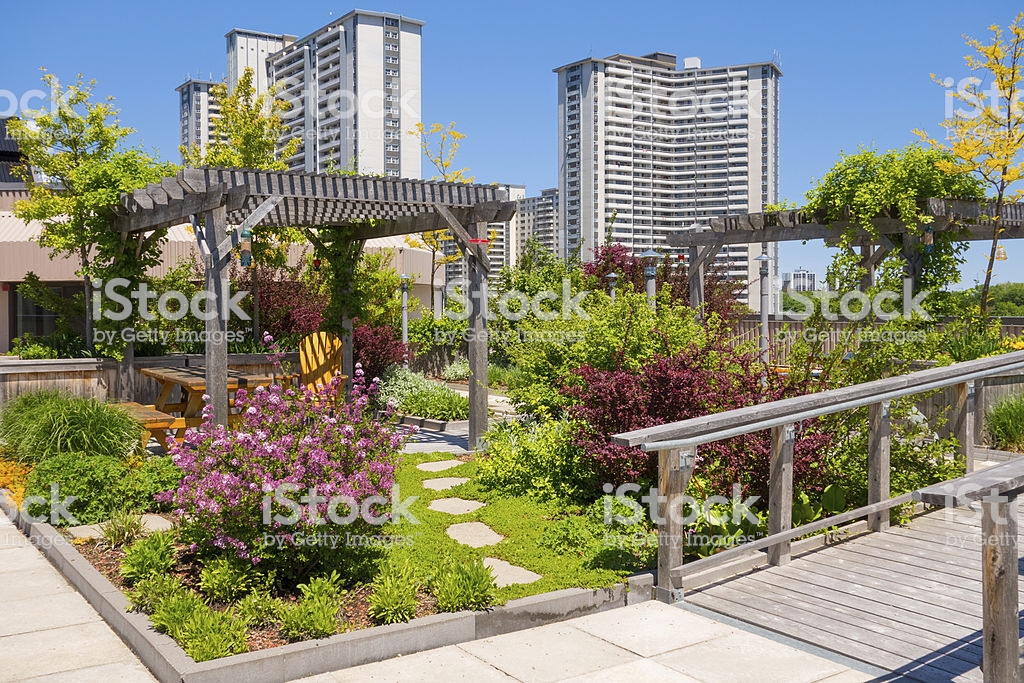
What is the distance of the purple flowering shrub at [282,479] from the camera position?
4.84 meters

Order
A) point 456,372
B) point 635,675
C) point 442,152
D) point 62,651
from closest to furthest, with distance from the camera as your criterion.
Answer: point 635,675
point 62,651
point 456,372
point 442,152

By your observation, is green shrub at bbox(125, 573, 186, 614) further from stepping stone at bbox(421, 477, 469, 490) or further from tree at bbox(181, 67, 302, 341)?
tree at bbox(181, 67, 302, 341)

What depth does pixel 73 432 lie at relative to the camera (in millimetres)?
8258

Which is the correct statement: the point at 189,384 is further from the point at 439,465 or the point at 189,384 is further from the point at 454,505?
the point at 454,505

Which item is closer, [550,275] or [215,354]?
[215,354]

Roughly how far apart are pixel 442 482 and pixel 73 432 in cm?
359

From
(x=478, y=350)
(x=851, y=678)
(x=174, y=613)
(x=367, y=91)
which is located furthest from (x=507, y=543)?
(x=367, y=91)

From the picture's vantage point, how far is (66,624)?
15.9 ft

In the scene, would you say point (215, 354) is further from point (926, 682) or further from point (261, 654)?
point (926, 682)

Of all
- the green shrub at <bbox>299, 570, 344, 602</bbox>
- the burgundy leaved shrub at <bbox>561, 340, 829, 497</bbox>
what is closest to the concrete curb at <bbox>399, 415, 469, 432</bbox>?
the burgundy leaved shrub at <bbox>561, 340, 829, 497</bbox>

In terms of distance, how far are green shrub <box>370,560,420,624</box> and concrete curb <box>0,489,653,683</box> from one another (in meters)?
0.08

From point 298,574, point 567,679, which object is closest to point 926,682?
point 567,679

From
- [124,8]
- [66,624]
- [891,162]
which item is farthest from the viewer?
[124,8]

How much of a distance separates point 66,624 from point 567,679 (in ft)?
9.60
